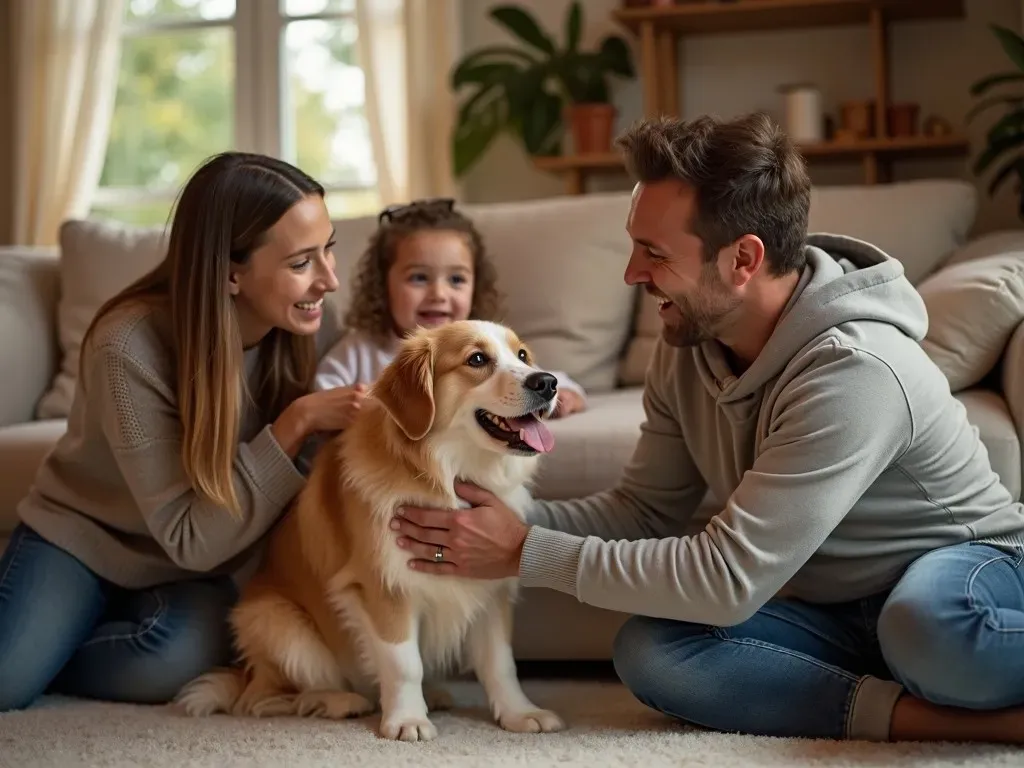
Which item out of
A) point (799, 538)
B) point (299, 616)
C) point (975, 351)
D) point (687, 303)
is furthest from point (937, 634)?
point (299, 616)

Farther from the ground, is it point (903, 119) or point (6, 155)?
point (6, 155)

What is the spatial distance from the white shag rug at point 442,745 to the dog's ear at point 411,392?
19.0 inches

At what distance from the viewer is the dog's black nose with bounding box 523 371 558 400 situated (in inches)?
71.1

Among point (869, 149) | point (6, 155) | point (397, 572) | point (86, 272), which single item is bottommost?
point (397, 572)

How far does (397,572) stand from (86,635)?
732 millimetres

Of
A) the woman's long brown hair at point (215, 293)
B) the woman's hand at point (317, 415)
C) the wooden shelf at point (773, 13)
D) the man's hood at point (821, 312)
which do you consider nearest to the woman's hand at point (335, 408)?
the woman's hand at point (317, 415)

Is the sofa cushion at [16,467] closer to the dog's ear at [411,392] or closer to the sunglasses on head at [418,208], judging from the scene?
the sunglasses on head at [418,208]

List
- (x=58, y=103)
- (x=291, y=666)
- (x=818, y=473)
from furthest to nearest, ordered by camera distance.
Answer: (x=58, y=103), (x=291, y=666), (x=818, y=473)

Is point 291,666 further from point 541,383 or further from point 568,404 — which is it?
point 568,404

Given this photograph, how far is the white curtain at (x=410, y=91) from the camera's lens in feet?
14.6

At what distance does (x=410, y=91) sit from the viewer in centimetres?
445

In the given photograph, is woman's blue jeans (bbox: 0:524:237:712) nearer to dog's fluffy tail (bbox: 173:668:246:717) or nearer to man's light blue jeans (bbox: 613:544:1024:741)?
dog's fluffy tail (bbox: 173:668:246:717)

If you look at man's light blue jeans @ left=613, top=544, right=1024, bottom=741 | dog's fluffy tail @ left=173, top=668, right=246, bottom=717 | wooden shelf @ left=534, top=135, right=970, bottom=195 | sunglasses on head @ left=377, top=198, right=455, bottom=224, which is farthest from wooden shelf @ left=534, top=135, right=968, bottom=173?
dog's fluffy tail @ left=173, top=668, right=246, bottom=717

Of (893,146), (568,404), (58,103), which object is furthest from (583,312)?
(58,103)
